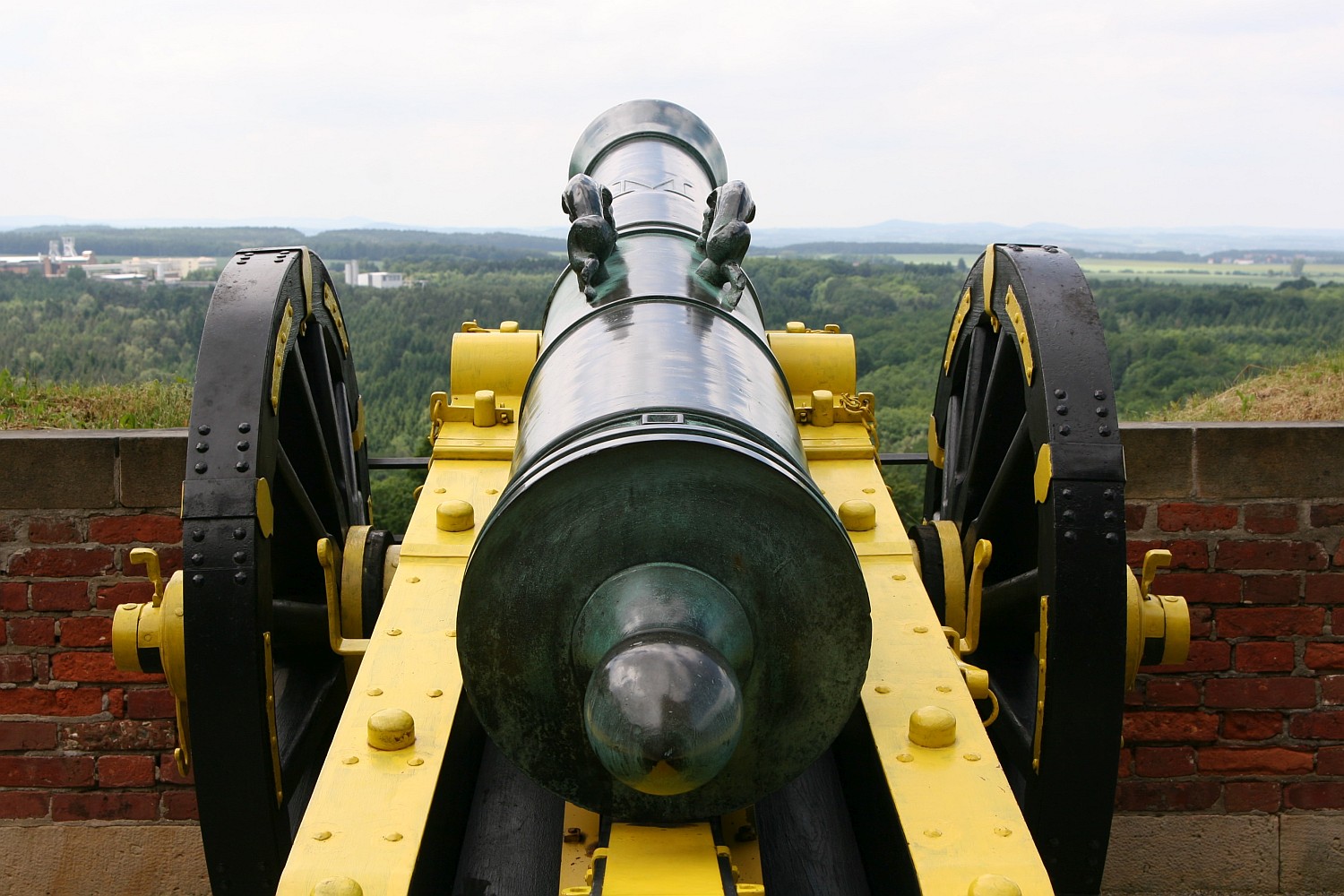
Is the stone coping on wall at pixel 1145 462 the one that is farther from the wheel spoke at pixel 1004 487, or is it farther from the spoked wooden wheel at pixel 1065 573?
the spoked wooden wheel at pixel 1065 573

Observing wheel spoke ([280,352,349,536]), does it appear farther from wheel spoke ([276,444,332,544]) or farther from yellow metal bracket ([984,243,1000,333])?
yellow metal bracket ([984,243,1000,333])

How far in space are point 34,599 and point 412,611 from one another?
1.95 metres

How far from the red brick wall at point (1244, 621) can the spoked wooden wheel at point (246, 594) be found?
8.33 feet

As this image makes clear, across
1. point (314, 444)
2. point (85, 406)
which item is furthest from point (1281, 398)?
point (85, 406)

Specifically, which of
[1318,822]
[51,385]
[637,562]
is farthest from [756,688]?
[51,385]

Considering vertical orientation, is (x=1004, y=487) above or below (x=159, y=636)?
above

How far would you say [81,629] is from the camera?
4.11m

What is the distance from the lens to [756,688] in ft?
6.36

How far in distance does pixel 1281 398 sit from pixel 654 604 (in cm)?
451

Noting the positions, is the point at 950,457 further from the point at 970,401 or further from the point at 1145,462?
the point at 1145,462

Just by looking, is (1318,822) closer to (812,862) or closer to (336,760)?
(812,862)

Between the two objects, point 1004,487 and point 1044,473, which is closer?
point 1044,473

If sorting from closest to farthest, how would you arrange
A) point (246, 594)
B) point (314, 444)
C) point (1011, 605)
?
point (246, 594), point (1011, 605), point (314, 444)

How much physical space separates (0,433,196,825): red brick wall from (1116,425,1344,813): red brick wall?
3080mm
